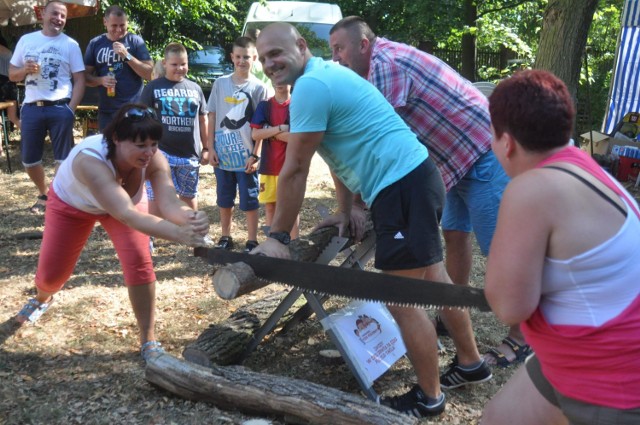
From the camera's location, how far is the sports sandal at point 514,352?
14.3 ft

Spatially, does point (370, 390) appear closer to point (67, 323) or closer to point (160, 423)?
point (160, 423)

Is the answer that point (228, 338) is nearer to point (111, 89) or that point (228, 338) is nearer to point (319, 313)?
point (319, 313)

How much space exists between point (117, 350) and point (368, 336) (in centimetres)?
172

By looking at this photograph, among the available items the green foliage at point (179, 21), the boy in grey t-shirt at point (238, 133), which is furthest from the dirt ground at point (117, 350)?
the green foliage at point (179, 21)

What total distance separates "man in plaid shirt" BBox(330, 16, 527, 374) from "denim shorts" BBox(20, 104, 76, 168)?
436 centimetres

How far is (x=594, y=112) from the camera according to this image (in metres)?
16.9

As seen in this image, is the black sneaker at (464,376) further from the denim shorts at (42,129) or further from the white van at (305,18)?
the white van at (305,18)

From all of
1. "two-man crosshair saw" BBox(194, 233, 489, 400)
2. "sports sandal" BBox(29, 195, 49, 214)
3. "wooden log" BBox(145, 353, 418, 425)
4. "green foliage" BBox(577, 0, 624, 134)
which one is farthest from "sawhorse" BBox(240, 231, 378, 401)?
"green foliage" BBox(577, 0, 624, 134)

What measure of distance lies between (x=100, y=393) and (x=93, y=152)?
1401 millimetres

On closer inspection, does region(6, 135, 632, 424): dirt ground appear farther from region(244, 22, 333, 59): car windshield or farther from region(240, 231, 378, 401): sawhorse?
region(244, 22, 333, 59): car windshield

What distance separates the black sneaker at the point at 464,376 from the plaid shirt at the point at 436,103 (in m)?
1.12

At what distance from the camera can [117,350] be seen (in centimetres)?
448

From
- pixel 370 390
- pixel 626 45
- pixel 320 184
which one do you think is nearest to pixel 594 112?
pixel 626 45

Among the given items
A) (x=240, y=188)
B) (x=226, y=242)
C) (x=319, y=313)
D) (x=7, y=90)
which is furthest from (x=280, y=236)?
(x=7, y=90)
